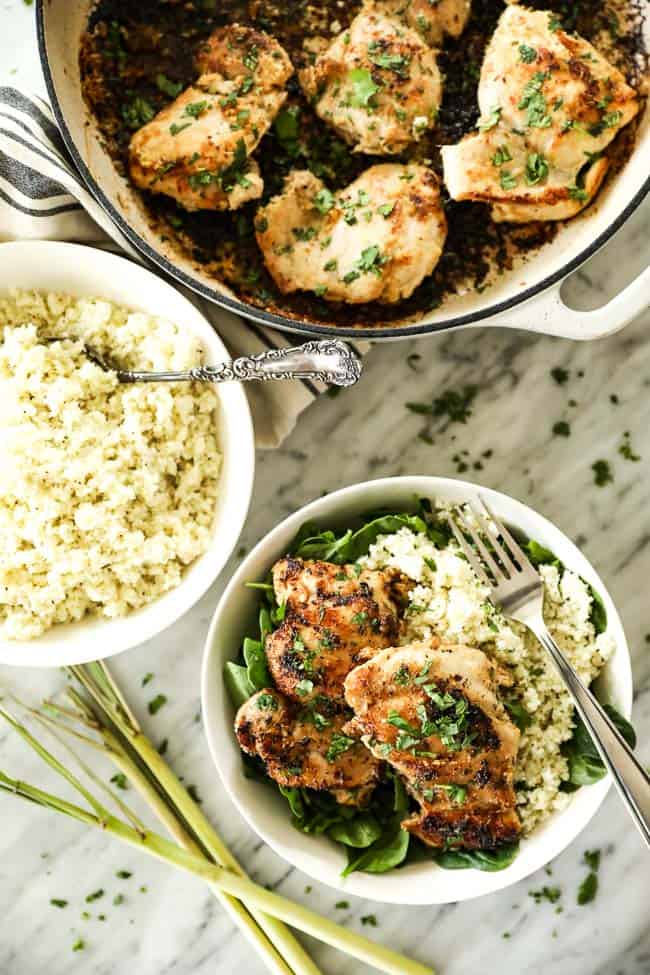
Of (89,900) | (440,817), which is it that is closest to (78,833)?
(89,900)

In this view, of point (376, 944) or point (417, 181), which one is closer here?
point (417, 181)

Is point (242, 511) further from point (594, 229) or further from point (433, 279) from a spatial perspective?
Answer: point (594, 229)

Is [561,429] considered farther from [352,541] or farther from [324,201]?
[324,201]

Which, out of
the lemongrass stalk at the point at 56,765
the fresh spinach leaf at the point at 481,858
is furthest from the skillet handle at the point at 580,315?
the lemongrass stalk at the point at 56,765

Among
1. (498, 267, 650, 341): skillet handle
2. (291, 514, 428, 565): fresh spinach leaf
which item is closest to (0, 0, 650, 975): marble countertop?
(291, 514, 428, 565): fresh spinach leaf

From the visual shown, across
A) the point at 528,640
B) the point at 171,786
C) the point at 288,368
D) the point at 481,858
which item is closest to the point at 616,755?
the point at 528,640

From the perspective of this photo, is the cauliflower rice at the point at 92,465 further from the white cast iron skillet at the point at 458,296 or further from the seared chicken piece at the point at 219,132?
the seared chicken piece at the point at 219,132
